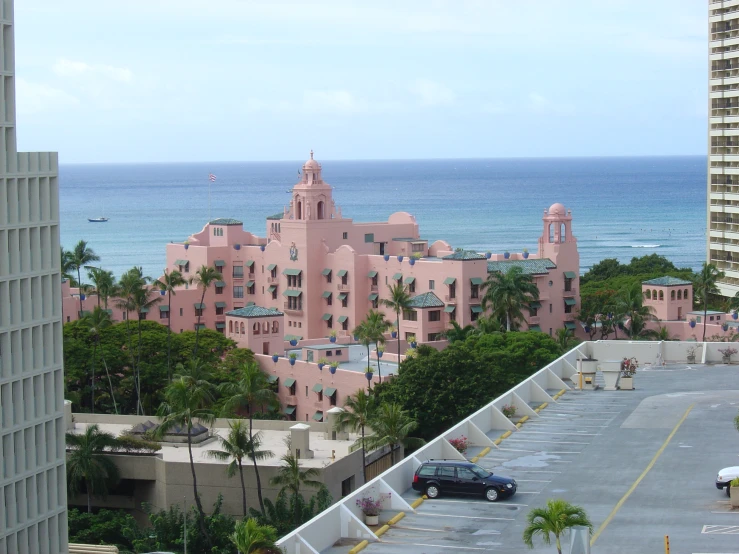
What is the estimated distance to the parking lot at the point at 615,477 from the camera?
35.8 metres

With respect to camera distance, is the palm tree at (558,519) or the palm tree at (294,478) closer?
the palm tree at (558,519)

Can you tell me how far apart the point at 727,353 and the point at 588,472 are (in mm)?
24192

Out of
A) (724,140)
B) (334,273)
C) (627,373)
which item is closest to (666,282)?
(334,273)

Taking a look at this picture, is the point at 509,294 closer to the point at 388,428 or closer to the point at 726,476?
the point at 388,428

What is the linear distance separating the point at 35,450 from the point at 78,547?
4739 mm

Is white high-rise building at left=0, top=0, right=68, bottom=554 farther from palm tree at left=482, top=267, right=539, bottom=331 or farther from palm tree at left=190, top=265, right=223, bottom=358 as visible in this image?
palm tree at left=482, top=267, right=539, bottom=331

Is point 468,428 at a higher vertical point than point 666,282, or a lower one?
lower

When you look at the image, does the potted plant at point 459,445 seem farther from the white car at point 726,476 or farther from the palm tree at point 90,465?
the palm tree at point 90,465

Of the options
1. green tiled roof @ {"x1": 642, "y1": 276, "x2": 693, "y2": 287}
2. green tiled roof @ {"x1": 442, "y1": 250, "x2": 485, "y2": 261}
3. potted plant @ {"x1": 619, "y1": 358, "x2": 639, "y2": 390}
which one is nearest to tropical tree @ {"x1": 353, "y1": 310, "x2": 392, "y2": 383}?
green tiled roof @ {"x1": 442, "y1": 250, "x2": 485, "y2": 261}

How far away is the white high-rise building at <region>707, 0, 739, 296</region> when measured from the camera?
13262cm

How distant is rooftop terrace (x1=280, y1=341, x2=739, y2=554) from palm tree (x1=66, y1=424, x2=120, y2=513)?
73.1 feet

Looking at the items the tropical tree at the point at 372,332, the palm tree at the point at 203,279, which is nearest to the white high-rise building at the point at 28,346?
the tropical tree at the point at 372,332

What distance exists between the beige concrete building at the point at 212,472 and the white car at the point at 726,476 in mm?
27362

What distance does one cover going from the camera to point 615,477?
138ft
